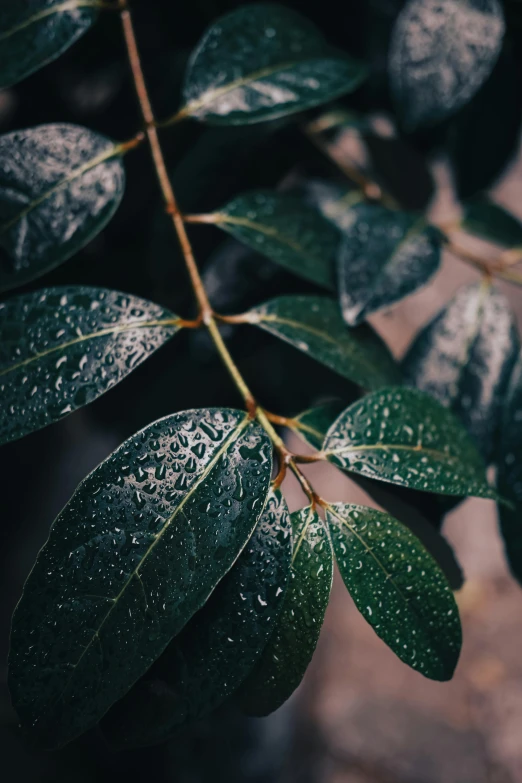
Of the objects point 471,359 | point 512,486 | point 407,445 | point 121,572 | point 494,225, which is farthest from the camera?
point 494,225

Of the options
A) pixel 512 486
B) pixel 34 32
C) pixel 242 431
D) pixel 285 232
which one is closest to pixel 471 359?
pixel 512 486

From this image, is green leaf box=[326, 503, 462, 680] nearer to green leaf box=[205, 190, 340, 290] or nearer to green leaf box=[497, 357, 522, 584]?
green leaf box=[497, 357, 522, 584]

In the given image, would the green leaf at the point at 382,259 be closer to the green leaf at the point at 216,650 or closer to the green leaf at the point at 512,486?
the green leaf at the point at 512,486

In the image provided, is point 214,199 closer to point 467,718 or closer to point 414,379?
point 414,379

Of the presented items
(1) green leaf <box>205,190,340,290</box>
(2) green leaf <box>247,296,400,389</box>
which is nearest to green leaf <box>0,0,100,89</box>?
(1) green leaf <box>205,190,340,290</box>

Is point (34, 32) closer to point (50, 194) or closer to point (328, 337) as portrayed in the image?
point (50, 194)
